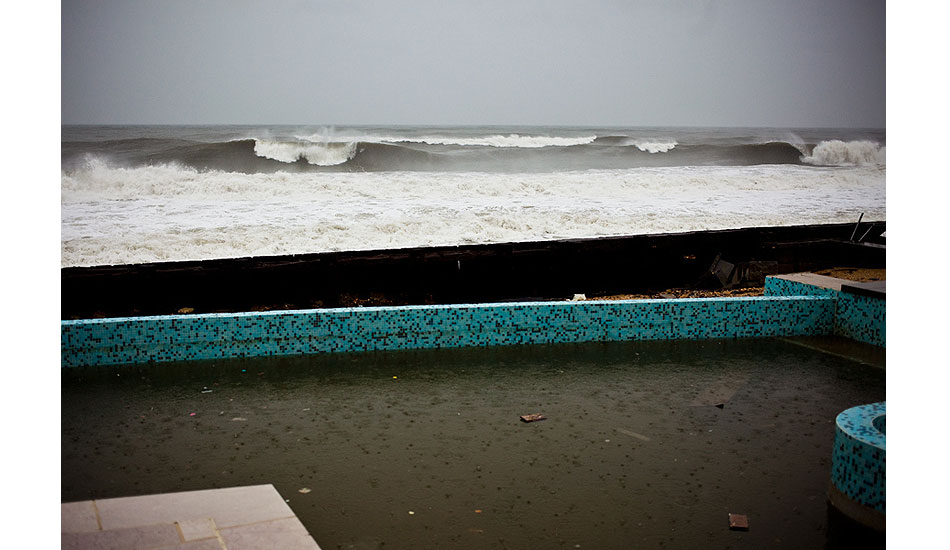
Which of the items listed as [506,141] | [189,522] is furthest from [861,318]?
[506,141]

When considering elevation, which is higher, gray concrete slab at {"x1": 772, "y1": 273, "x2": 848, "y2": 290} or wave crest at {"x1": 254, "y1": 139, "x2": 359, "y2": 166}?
wave crest at {"x1": 254, "y1": 139, "x2": 359, "y2": 166}

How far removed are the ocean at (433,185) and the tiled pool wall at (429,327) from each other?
3.07 meters

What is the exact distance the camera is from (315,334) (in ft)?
13.3

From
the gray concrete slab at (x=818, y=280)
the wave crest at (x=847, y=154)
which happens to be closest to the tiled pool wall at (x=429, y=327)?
the gray concrete slab at (x=818, y=280)

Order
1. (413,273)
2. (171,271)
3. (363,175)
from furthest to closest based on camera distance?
(363,175), (413,273), (171,271)

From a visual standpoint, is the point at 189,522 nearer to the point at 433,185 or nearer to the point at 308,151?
the point at 308,151

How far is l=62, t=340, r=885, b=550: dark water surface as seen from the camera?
2146 millimetres

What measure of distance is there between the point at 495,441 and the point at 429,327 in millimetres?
1479

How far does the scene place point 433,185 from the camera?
8.51 metres

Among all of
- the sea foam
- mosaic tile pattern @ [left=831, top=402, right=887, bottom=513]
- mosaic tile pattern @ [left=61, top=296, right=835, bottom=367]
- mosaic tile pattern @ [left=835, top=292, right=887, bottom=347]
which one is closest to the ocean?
the sea foam

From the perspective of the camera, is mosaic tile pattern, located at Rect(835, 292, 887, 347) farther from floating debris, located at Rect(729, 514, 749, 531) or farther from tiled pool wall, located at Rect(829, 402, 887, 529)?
floating debris, located at Rect(729, 514, 749, 531)
